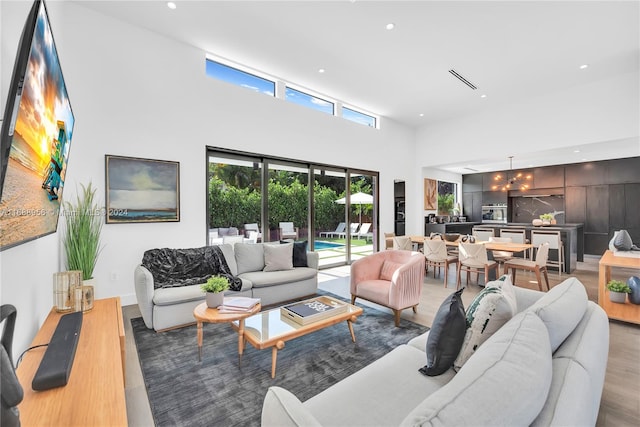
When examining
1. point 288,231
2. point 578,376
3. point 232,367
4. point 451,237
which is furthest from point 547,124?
point 232,367

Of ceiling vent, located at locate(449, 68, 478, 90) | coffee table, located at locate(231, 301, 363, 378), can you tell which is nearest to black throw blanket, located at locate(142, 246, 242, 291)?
coffee table, located at locate(231, 301, 363, 378)

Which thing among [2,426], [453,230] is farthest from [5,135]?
[453,230]

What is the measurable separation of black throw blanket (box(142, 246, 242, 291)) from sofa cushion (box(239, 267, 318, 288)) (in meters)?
0.22

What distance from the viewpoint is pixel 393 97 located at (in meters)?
6.30

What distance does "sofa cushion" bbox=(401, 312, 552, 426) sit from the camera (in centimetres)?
73

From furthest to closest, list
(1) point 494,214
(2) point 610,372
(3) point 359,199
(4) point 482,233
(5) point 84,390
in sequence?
1. (1) point 494,214
2. (3) point 359,199
3. (4) point 482,233
4. (2) point 610,372
5. (5) point 84,390

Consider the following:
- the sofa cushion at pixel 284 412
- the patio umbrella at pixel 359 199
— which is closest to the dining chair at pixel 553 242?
the patio umbrella at pixel 359 199

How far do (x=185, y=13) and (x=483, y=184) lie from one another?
9.96 metres

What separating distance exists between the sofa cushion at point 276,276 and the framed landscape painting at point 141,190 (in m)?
1.54

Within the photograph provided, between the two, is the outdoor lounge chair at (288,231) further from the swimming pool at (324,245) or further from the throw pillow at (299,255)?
the throw pillow at (299,255)

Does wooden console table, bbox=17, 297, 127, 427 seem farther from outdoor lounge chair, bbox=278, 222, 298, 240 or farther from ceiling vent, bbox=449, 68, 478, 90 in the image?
ceiling vent, bbox=449, 68, 478, 90

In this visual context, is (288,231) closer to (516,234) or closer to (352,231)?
(352,231)

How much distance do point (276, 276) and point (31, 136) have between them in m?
2.94

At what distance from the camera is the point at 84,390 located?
4.15ft
